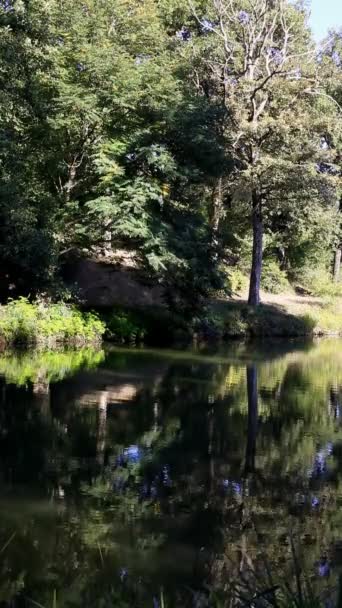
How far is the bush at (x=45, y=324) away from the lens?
19516mm

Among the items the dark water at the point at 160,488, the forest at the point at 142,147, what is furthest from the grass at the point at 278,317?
the dark water at the point at 160,488

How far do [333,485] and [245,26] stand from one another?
2578 centimetres

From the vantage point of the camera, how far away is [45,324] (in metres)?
20.2

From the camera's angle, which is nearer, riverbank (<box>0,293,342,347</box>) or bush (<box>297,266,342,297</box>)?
riverbank (<box>0,293,342,347</box>)

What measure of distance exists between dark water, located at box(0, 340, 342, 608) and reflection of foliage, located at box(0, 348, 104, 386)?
159mm

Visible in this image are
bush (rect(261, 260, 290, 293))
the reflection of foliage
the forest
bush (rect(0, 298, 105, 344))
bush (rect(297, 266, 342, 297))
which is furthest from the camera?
bush (rect(297, 266, 342, 297))

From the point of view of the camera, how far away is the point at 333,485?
7.89 metres

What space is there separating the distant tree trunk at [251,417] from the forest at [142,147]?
549 centimetres

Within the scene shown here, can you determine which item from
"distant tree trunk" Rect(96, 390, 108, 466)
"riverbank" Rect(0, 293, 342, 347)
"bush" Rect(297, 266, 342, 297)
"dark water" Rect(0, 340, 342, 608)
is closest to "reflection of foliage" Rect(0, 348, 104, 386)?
"dark water" Rect(0, 340, 342, 608)

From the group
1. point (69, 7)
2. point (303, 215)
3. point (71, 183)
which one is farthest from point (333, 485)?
point (303, 215)

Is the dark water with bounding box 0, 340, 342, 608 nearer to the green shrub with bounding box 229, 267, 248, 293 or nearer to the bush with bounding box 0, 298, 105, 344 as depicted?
the bush with bounding box 0, 298, 105, 344

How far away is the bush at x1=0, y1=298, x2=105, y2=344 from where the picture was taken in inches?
768

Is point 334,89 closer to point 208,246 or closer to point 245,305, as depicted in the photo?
point 245,305

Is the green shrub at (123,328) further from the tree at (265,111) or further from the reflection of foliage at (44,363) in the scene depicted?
the tree at (265,111)
